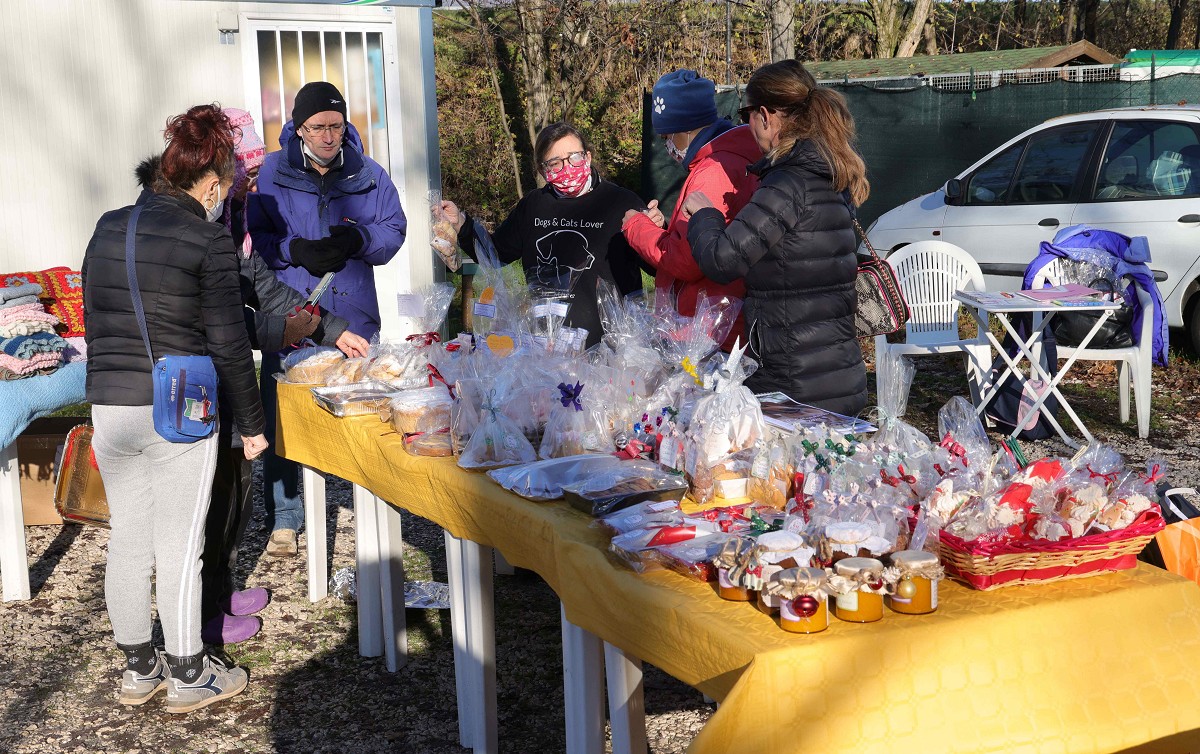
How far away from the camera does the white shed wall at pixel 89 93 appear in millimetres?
7754

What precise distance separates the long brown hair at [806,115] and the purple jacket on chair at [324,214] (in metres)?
1.91

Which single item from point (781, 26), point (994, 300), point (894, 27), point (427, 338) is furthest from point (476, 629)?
point (894, 27)

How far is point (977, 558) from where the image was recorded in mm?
1963

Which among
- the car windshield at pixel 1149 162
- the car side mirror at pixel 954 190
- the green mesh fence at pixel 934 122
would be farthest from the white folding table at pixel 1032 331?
the green mesh fence at pixel 934 122

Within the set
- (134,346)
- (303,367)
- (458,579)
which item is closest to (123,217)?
(134,346)

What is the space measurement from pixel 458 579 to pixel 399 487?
32 cm

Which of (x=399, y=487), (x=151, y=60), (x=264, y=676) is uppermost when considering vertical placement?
(x=151, y=60)

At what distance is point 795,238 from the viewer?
3135 millimetres

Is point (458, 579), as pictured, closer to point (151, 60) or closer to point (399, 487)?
point (399, 487)

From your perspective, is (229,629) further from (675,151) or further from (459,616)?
(675,151)

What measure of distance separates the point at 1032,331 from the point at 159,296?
4.99 meters

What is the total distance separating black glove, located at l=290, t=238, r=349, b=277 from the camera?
423 cm

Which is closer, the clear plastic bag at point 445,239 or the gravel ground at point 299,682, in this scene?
the gravel ground at point 299,682

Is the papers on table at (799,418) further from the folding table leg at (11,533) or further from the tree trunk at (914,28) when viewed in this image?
the tree trunk at (914,28)
